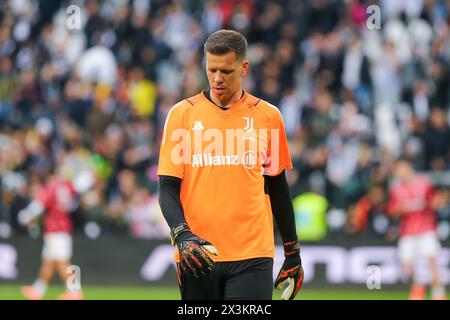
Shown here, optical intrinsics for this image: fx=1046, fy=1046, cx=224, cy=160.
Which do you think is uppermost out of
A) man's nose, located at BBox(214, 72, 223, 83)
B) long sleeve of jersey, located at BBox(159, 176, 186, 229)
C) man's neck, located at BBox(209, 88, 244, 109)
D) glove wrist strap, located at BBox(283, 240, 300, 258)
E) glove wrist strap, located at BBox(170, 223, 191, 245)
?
man's nose, located at BBox(214, 72, 223, 83)

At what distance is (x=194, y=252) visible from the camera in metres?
5.77

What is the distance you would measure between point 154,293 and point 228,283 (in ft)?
29.8

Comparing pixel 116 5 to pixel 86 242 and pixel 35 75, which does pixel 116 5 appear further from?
pixel 86 242

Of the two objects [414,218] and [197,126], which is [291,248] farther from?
[414,218]

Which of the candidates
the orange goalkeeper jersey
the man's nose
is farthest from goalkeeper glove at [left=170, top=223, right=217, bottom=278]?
the man's nose

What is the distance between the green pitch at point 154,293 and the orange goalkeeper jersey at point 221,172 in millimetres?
8206

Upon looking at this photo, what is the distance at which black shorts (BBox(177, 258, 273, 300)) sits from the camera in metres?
6.07

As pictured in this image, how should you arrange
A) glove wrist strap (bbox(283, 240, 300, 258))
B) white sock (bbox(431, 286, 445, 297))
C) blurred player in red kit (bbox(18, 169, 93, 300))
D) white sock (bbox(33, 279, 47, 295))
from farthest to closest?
blurred player in red kit (bbox(18, 169, 93, 300)) < white sock (bbox(33, 279, 47, 295)) < white sock (bbox(431, 286, 445, 297)) < glove wrist strap (bbox(283, 240, 300, 258))

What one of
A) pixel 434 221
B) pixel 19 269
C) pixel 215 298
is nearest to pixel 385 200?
pixel 434 221

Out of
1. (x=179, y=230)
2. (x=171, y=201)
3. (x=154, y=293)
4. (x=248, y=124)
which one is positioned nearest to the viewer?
(x=179, y=230)

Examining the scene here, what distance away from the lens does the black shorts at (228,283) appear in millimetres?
6070

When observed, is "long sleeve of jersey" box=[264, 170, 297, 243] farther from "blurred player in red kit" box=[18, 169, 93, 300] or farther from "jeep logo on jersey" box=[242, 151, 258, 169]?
"blurred player in red kit" box=[18, 169, 93, 300]

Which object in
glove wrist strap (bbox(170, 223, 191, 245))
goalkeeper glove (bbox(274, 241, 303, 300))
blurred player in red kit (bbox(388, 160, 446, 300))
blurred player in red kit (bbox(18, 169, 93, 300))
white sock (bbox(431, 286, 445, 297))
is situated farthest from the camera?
blurred player in red kit (bbox(18, 169, 93, 300))

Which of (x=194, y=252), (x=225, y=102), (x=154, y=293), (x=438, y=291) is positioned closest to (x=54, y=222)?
(x=154, y=293)
